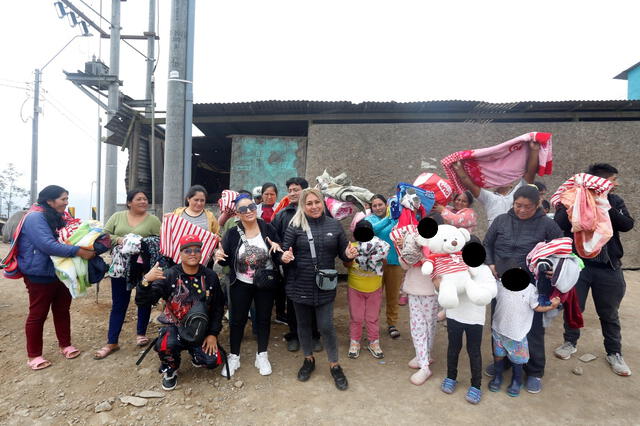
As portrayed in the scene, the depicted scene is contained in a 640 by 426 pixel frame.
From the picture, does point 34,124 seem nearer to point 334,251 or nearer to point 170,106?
Answer: point 170,106

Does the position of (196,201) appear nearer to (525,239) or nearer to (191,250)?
(191,250)

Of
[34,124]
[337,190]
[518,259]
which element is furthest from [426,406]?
[34,124]

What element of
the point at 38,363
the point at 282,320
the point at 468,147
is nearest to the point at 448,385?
the point at 282,320

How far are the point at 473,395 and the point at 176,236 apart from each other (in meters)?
2.82

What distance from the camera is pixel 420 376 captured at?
2830mm

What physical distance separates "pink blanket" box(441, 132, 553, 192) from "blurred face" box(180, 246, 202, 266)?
2.55 metres

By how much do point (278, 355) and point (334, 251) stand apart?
1.34 metres

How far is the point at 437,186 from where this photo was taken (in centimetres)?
318

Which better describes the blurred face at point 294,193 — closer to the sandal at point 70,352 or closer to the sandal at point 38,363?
the sandal at point 70,352

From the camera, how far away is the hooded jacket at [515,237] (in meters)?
2.53

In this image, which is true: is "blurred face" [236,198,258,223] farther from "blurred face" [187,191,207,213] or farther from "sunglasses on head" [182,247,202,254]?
"blurred face" [187,191,207,213]

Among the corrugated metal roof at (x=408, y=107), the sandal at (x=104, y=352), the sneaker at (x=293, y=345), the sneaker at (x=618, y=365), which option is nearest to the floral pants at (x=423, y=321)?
the sneaker at (x=293, y=345)

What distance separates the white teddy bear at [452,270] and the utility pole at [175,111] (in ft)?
9.56

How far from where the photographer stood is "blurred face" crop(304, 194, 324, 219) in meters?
2.84
